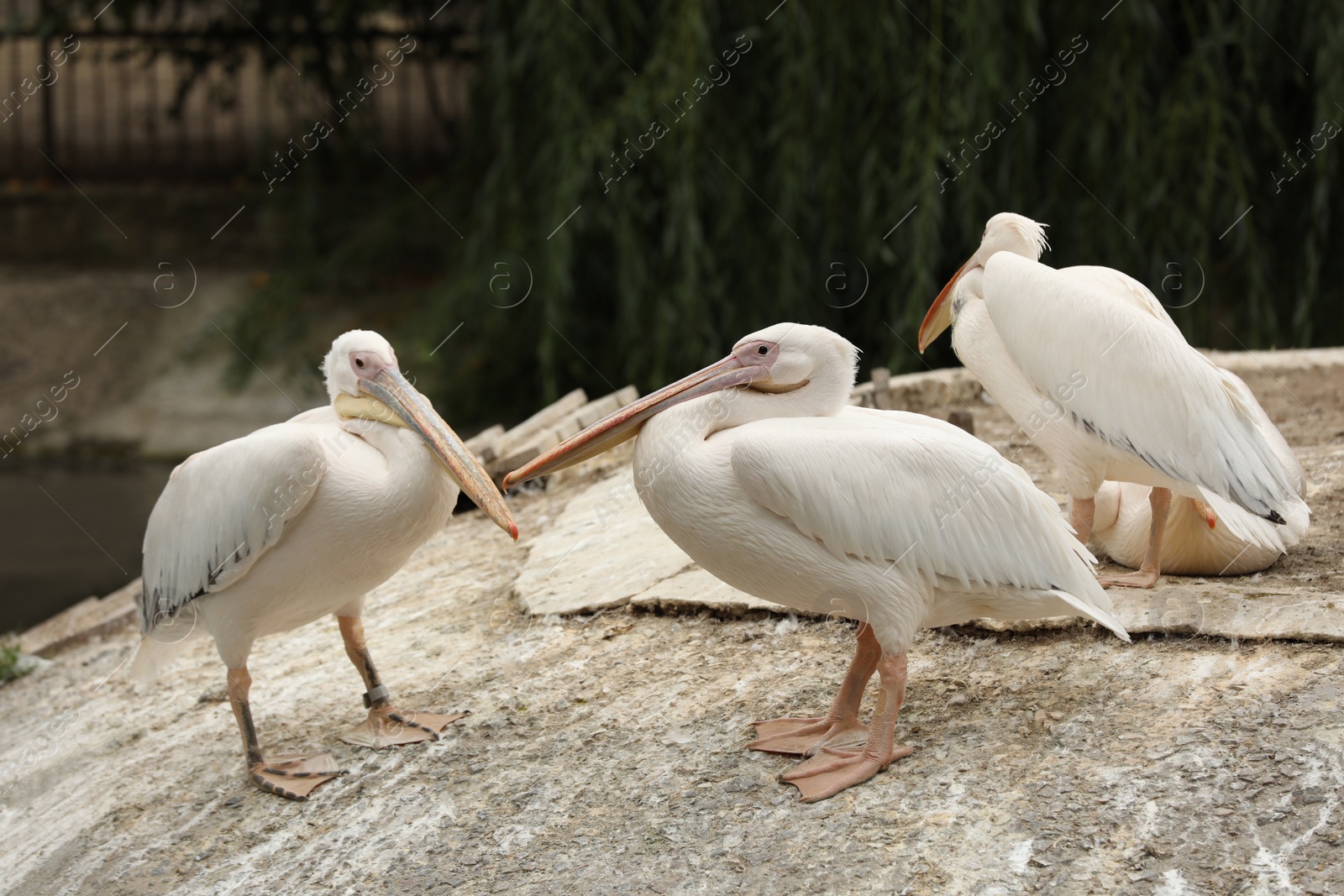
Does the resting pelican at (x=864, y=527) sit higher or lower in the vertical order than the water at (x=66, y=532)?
lower

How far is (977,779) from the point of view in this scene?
255 centimetres

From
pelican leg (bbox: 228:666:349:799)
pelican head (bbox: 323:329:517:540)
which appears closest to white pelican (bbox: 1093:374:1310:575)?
pelican head (bbox: 323:329:517:540)

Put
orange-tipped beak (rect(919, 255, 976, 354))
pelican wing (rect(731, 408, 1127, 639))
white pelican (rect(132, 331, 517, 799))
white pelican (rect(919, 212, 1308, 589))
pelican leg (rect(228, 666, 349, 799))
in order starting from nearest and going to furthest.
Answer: pelican wing (rect(731, 408, 1127, 639)) < white pelican (rect(132, 331, 517, 799)) < pelican leg (rect(228, 666, 349, 799)) < white pelican (rect(919, 212, 1308, 589)) < orange-tipped beak (rect(919, 255, 976, 354))

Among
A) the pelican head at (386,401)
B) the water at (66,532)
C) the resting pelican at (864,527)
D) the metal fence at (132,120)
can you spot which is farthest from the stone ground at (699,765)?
the metal fence at (132,120)

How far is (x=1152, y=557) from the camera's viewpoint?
3385 mm

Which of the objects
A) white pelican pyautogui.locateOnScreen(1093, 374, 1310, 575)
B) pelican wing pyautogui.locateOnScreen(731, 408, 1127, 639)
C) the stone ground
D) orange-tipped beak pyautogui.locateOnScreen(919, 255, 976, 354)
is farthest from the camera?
orange-tipped beak pyautogui.locateOnScreen(919, 255, 976, 354)

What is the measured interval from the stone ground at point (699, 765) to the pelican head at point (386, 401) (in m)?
0.66

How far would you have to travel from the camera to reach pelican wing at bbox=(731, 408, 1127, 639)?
2.56 m

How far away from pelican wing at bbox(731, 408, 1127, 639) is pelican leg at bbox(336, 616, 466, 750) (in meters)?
1.13

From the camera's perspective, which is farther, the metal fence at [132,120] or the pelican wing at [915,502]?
the metal fence at [132,120]

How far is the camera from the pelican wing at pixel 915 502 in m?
2.56

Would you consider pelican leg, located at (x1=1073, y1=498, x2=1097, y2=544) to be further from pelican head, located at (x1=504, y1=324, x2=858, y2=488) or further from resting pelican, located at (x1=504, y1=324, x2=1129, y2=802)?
pelican head, located at (x1=504, y1=324, x2=858, y2=488)

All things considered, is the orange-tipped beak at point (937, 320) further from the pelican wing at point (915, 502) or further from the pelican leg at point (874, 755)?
the pelican leg at point (874, 755)

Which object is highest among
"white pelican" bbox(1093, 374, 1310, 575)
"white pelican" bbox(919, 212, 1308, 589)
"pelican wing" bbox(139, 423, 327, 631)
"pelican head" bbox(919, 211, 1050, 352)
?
"pelican wing" bbox(139, 423, 327, 631)
